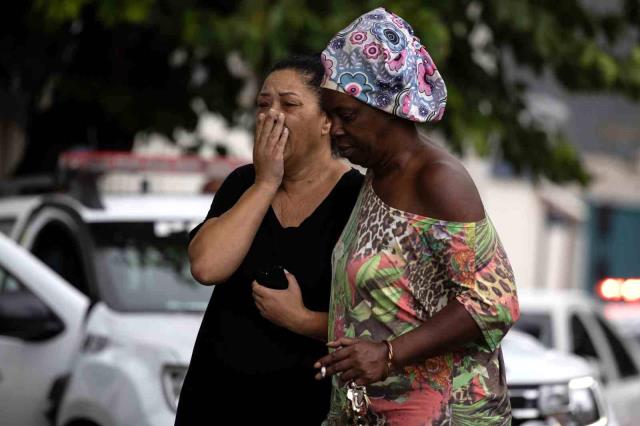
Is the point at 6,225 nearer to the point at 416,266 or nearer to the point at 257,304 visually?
the point at 257,304

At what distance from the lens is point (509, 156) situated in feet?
37.4

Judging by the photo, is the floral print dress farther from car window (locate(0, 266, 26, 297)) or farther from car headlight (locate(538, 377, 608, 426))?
car headlight (locate(538, 377, 608, 426))

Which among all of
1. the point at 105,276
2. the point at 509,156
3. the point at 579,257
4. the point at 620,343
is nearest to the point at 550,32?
the point at 509,156

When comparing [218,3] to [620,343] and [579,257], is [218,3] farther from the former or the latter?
[579,257]

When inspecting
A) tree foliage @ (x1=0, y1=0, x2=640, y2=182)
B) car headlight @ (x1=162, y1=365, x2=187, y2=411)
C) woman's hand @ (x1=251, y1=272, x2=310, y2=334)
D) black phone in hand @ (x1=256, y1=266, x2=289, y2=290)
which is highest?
tree foliage @ (x1=0, y1=0, x2=640, y2=182)

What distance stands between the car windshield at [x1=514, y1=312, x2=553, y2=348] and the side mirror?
4.99m

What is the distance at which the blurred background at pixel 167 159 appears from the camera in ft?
19.7

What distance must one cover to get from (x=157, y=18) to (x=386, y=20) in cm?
718

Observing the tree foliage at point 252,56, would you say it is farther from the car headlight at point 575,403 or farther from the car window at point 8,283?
the car window at point 8,283

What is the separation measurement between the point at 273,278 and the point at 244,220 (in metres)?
0.15

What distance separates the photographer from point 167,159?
7.34 meters

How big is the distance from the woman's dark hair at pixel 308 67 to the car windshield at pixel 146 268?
2785mm

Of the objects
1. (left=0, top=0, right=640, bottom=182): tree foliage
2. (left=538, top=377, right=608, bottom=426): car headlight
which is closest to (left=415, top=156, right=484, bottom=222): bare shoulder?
(left=538, top=377, right=608, bottom=426): car headlight

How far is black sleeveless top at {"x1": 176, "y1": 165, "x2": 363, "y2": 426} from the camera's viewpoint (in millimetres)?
3551
